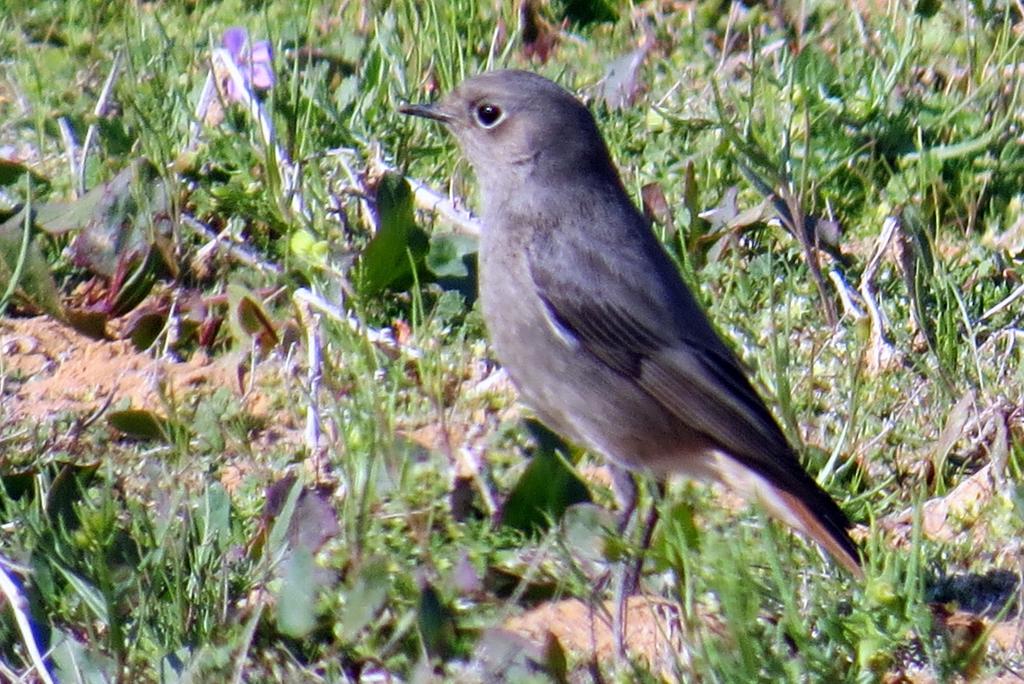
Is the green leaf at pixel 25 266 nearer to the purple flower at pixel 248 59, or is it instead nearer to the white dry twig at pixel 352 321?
the white dry twig at pixel 352 321

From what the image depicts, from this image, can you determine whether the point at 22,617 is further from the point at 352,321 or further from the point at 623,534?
the point at 352,321

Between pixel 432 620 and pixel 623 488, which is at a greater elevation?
pixel 432 620

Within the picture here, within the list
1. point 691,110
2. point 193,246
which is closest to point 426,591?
point 193,246

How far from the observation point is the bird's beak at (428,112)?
5.69 meters

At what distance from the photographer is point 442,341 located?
586cm

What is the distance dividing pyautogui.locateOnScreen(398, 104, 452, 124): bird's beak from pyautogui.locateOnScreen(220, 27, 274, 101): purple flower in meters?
0.73

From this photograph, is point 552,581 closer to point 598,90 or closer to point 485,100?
point 485,100

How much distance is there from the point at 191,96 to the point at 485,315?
2.12 meters

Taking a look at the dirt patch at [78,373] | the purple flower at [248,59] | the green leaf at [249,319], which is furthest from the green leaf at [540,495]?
the purple flower at [248,59]

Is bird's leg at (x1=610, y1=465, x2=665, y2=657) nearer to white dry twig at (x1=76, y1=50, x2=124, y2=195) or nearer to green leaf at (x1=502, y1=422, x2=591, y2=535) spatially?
green leaf at (x1=502, y1=422, x2=591, y2=535)

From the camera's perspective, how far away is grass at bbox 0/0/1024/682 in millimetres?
4125

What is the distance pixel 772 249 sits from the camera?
627cm

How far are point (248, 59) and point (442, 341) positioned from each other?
148cm

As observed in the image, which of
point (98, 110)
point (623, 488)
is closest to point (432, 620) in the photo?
point (623, 488)
